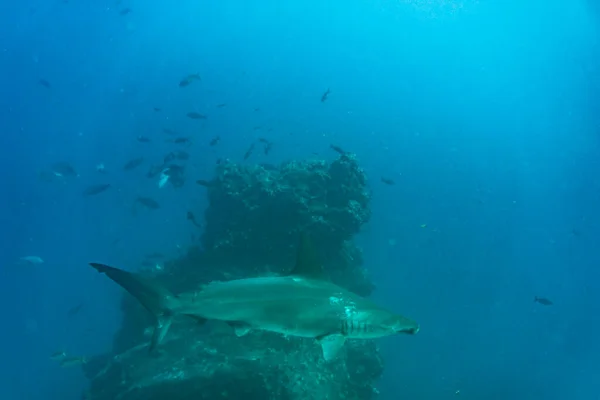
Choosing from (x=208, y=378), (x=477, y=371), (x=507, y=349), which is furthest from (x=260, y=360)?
(x=507, y=349)

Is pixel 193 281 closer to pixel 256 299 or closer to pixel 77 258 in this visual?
pixel 256 299

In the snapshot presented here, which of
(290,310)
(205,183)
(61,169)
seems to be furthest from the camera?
(61,169)

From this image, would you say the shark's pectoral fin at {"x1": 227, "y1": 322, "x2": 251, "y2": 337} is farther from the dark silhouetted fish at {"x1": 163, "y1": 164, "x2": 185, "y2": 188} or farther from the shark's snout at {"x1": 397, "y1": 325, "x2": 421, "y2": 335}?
the dark silhouetted fish at {"x1": 163, "y1": 164, "x2": 185, "y2": 188}

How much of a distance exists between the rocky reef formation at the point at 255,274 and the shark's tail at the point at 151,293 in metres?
6.41

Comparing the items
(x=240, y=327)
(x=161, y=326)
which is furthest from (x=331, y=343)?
(x=161, y=326)

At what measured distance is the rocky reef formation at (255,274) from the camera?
10023 mm

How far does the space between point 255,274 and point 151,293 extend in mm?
9186

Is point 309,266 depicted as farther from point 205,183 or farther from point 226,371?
point 205,183

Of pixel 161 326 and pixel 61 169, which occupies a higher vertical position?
pixel 161 326

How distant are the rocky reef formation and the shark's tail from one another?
21.0 ft

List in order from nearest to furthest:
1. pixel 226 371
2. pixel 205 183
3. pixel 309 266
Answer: pixel 309 266 → pixel 226 371 → pixel 205 183

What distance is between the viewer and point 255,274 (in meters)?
13.1

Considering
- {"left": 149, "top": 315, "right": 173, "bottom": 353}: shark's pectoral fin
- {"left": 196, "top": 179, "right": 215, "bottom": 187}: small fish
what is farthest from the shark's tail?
{"left": 196, "top": 179, "right": 215, "bottom": 187}: small fish

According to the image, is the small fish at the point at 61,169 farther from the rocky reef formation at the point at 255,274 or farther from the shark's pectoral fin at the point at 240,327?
the shark's pectoral fin at the point at 240,327
